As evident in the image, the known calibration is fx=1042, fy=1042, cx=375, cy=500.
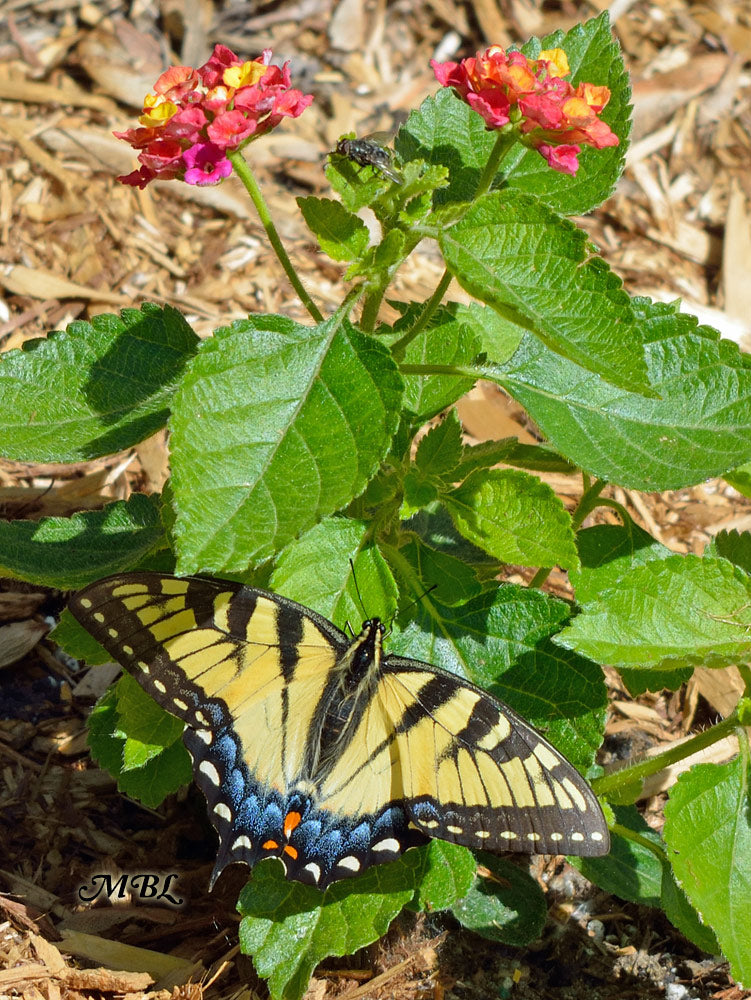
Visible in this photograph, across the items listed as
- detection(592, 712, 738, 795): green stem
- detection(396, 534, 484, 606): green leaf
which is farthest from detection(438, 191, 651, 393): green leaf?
detection(592, 712, 738, 795): green stem

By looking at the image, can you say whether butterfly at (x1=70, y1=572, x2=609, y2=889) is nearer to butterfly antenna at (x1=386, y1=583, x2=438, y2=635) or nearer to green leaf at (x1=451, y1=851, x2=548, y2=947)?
butterfly antenna at (x1=386, y1=583, x2=438, y2=635)

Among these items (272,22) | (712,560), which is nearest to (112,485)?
(712,560)

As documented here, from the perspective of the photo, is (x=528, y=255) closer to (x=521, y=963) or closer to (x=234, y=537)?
(x=234, y=537)

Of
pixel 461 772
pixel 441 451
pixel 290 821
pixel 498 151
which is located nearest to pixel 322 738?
pixel 290 821

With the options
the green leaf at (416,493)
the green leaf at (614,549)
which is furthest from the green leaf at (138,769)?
the green leaf at (614,549)

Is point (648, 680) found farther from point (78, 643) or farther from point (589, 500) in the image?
point (78, 643)

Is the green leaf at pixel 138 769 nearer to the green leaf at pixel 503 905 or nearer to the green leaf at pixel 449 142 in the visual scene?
the green leaf at pixel 503 905
